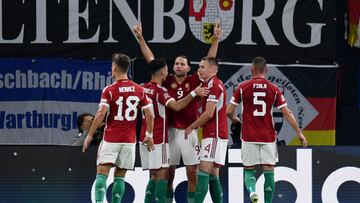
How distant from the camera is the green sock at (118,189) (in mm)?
13555

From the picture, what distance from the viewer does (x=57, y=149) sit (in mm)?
14945

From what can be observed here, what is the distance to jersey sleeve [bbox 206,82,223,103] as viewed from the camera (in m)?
14.0

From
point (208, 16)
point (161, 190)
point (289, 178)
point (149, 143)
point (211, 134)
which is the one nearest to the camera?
point (149, 143)

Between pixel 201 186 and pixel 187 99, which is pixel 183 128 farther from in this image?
pixel 201 186

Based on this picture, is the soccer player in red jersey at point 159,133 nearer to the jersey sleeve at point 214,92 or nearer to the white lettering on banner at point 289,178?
the jersey sleeve at point 214,92

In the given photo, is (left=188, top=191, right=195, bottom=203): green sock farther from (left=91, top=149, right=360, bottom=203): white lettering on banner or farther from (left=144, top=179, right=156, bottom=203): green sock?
(left=91, top=149, right=360, bottom=203): white lettering on banner

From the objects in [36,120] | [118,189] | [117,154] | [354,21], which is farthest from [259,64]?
[36,120]

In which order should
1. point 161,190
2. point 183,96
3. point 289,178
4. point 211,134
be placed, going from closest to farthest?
point 161,190, point 211,134, point 183,96, point 289,178

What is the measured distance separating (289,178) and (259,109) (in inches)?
50.4

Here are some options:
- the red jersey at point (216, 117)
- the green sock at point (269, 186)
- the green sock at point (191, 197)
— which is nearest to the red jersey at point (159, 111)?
the red jersey at point (216, 117)

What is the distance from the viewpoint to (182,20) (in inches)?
726

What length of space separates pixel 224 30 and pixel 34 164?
488 centimetres

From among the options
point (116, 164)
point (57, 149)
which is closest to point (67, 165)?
point (57, 149)

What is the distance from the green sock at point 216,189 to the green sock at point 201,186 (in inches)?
11.8
